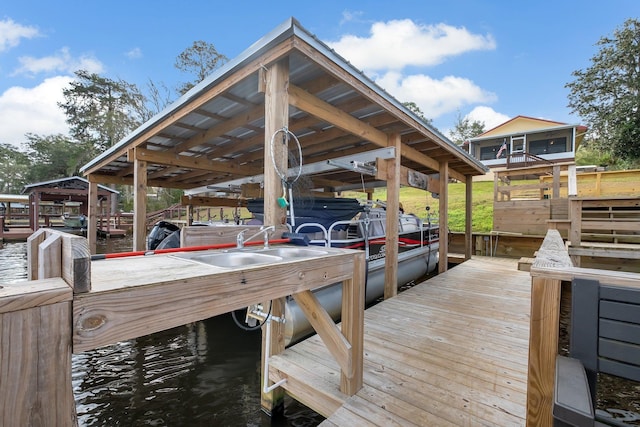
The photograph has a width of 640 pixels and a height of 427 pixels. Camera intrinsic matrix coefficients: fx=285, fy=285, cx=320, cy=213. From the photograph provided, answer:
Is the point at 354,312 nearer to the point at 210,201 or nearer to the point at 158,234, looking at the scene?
the point at 158,234

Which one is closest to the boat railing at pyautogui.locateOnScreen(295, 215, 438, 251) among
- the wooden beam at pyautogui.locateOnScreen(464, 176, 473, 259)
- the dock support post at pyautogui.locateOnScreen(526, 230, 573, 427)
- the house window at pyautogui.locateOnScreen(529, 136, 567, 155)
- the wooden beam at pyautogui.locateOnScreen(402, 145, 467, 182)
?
the wooden beam at pyautogui.locateOnScreen(402, 145, 467, 182)

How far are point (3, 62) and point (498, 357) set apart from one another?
45010 mm

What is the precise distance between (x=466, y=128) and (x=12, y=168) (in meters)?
47.6

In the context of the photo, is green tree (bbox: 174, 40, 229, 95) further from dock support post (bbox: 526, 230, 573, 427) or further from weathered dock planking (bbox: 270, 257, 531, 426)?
dock support post (bbox: 526, 230, 573, 427)

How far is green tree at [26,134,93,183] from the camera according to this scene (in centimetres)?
2398

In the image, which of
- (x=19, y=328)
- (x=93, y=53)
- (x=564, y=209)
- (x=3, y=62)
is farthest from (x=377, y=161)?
(x=3, y=62)

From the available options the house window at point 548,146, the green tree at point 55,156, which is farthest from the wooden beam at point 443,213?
the green tree at point 55,156

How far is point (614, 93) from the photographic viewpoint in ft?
48.5

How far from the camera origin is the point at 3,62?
28344 millimetres

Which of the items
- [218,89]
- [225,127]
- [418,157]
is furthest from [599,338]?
[418,157]

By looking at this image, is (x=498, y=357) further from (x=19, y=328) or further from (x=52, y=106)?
(x=52, y=106)

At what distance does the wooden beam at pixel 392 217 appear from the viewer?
421 centimetres

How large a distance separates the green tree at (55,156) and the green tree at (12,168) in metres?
2.34

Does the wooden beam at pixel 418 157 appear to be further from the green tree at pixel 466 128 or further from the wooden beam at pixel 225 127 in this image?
the green tree at pixel 466 128
